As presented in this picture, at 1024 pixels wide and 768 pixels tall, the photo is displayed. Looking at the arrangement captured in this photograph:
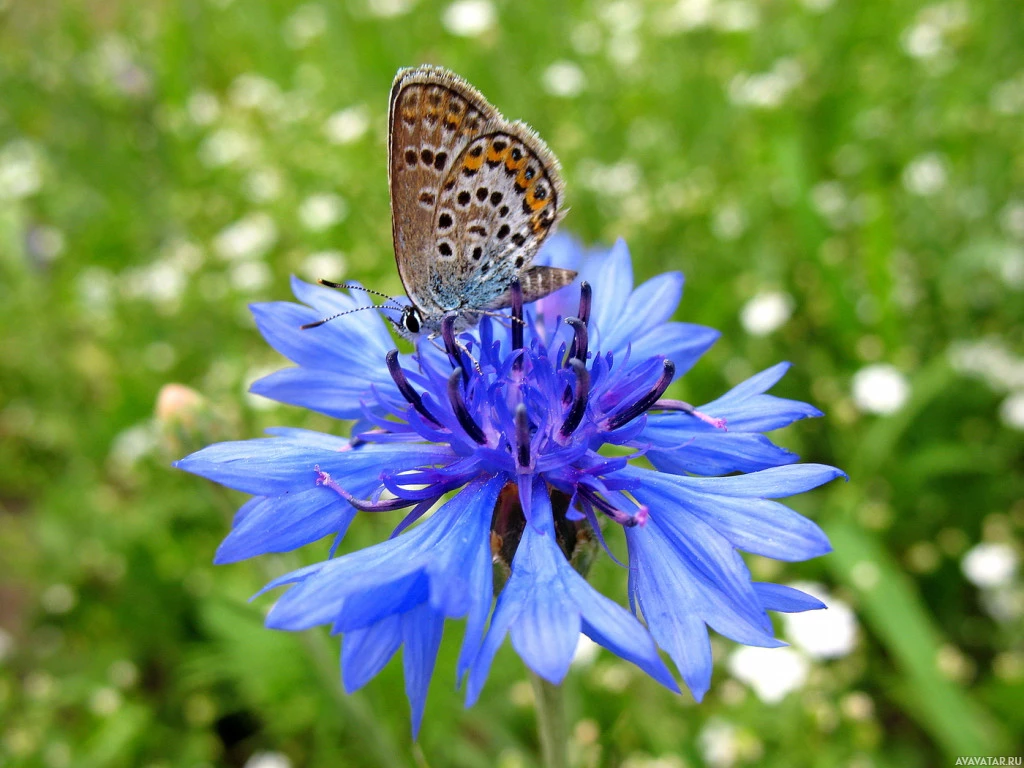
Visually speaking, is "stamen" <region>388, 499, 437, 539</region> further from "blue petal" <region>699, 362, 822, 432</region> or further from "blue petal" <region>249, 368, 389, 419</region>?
"blue petal" <region>699, 362, 822, 432</region>

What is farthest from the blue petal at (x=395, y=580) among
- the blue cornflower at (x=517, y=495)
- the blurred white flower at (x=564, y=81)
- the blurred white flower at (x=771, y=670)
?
the blurred white flower at (x=564, y=81)

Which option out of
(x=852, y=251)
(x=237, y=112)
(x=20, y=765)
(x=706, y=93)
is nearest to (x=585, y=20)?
(x=706, y=93)

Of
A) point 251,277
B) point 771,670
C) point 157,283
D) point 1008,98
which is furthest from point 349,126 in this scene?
point 771,670

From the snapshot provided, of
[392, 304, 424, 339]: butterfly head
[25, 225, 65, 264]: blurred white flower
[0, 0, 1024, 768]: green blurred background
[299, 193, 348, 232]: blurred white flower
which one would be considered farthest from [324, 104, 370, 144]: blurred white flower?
[392, 304, 424, 339]: butterfly head

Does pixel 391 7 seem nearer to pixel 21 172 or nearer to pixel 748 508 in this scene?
pixel 21 172

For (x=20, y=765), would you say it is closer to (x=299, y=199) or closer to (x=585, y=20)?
(x=299, y=199)

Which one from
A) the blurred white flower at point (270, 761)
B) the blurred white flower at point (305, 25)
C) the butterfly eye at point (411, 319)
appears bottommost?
the blurred white flower at point (270, 761)

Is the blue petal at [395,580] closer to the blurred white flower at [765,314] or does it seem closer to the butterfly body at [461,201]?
the butterfly body at [461,201]
